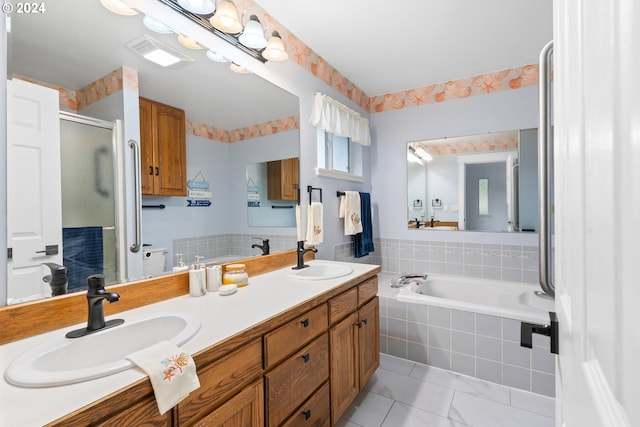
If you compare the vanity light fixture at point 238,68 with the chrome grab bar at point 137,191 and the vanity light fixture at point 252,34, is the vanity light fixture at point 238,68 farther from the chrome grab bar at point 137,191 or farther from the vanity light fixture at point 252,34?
the chrome grab bar at point 137,191

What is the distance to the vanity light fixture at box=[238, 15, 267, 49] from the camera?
175 cm

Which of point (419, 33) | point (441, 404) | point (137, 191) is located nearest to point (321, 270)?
point (441, 404)

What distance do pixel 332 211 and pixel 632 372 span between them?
2.42m

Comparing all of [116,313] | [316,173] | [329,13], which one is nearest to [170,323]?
[116,313]

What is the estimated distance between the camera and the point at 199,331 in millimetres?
983

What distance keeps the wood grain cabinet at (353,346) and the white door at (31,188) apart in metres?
1.18

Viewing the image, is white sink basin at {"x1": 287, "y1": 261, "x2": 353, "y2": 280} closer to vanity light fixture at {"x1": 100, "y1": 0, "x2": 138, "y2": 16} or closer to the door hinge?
the door hinge

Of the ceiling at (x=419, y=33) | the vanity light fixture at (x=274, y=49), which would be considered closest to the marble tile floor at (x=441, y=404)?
the vanity light fixture at (x=274, y=49)

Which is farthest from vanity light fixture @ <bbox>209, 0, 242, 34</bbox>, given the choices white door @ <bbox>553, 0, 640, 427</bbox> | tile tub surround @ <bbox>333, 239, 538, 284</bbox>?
tile tub surround @ <bbox>333, 239, 538, 284</bbox>

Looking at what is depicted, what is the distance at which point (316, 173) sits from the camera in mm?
2385

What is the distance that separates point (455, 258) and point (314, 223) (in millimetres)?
1601

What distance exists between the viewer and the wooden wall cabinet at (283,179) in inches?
80.4

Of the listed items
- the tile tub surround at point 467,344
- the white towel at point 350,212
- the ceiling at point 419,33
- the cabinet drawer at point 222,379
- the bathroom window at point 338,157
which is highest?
the ceiling at point 419,33

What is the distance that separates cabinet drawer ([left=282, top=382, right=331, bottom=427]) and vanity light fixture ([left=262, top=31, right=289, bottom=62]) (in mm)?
1937
